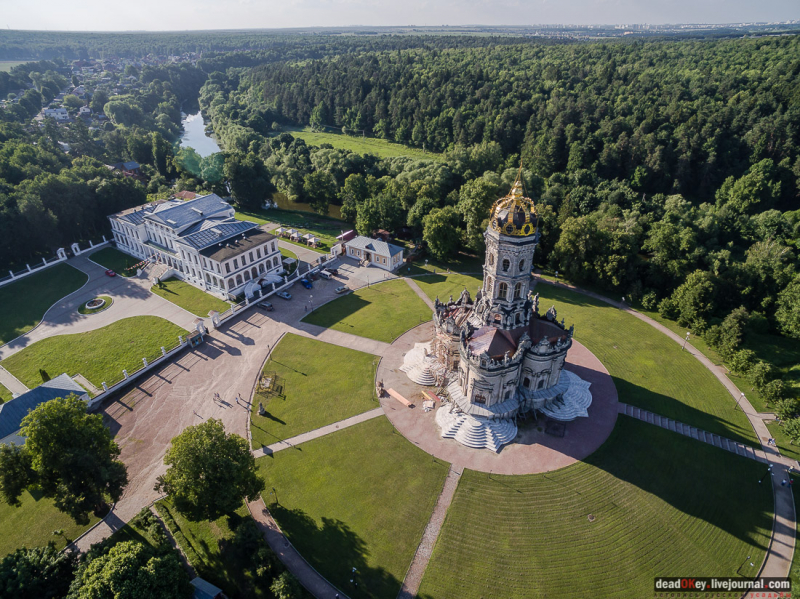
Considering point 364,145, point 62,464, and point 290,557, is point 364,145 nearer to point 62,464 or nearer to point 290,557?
point 62,464

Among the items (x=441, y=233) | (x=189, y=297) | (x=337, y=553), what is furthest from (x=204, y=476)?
(x=441, y=233)

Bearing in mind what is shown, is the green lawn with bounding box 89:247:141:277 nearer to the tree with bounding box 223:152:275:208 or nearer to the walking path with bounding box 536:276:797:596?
the tree with bounding box 223:152:275:208

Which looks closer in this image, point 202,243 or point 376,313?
point 376,313

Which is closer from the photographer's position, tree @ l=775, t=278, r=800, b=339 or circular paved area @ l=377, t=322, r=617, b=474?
circular paved area @ l=377, t=322, r=617, b=474

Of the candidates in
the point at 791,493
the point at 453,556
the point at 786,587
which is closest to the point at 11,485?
the point at 453,556

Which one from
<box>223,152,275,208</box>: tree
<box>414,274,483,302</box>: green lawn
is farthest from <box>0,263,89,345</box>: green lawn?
<box>414,274,483,302</box>: green lawn

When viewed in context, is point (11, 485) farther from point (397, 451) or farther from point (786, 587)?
point (786, 587)
